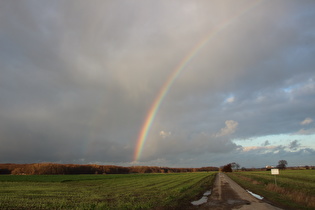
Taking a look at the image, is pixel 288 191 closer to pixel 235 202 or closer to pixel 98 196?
pixel 235 202

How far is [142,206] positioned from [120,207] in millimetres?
1707

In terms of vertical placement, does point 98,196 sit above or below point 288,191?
below

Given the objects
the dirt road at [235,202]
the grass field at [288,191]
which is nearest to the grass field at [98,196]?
the dirt road at [235,202]

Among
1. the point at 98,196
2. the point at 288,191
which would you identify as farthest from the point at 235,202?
the point at 98,196

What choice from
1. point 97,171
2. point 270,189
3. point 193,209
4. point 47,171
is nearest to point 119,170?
point 97,171

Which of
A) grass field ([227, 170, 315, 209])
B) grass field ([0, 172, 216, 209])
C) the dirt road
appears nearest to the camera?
the dirt road

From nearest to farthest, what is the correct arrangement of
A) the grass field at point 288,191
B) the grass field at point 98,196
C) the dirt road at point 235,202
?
the dirt road at point 235,202 → the grass field at point 98,196 → the grass field at point 288,191

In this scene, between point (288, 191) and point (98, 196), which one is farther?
point (288, 191)

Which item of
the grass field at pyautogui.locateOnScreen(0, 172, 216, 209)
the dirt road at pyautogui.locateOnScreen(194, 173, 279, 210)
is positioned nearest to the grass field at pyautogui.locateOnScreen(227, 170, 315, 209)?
the dirt road at pyautogui.locateOnScreen(194, 173, 279, 210)

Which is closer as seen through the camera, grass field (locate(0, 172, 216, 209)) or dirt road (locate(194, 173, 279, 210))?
dirt road (locate(194, 173, 279, 210))

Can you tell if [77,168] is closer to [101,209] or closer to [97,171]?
[97,171]

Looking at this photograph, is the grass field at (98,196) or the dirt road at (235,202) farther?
the grass field at (98,196)

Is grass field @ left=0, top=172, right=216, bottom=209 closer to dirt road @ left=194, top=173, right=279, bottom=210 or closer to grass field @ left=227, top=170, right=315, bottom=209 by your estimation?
dirt road @ left=194, top=173, right=279, bottom=210

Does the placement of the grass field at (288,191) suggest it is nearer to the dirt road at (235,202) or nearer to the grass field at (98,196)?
the dirt road at (235,202)
